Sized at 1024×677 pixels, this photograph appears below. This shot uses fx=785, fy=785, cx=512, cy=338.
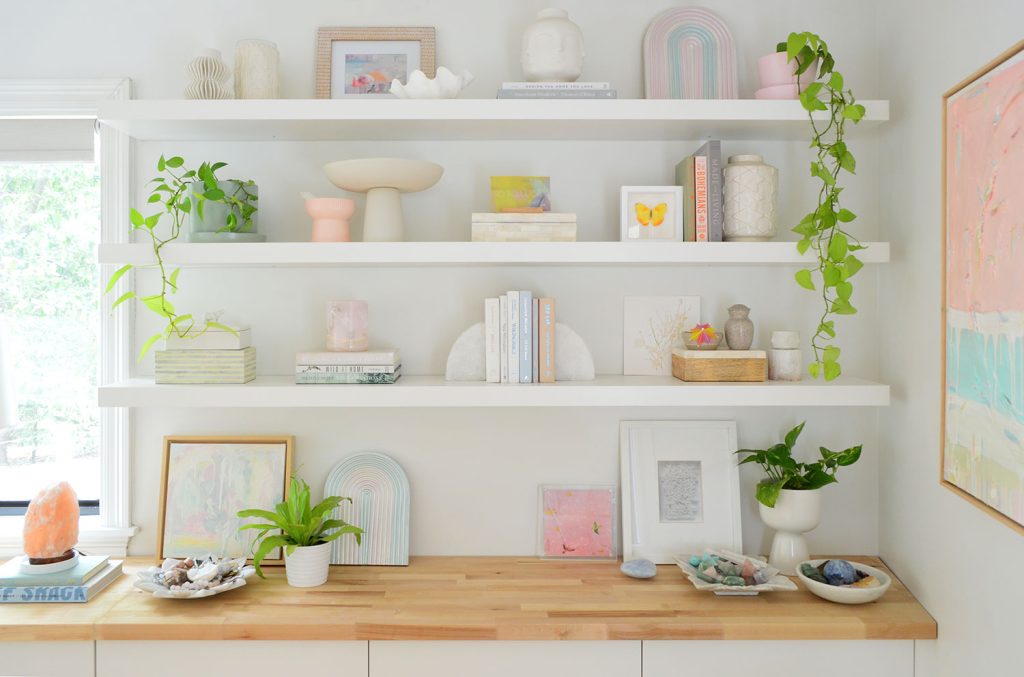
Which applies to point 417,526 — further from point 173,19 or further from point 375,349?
point 173,19

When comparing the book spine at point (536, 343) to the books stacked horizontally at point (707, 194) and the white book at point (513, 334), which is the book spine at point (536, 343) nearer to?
the white book at point (513, 334)

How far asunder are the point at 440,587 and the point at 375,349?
0.64 meters

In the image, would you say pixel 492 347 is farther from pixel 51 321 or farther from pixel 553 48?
pixel 51 321

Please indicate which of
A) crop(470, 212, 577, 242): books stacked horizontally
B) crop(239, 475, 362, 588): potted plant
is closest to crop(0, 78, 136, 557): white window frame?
crop(239, 475, 362, 588): potted plant

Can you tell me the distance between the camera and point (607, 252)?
6.17 feet

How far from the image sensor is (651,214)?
6.43ft

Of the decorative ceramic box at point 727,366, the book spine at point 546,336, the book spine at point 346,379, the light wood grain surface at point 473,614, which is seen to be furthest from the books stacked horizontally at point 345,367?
the decorative ceramic box at point 727,366

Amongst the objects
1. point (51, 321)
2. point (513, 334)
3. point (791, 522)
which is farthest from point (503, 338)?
point (51, 321)

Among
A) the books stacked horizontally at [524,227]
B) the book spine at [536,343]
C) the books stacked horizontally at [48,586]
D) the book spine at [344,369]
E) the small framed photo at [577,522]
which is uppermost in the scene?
the books stacked horizontally at [524,227]

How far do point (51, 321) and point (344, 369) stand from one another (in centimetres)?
96

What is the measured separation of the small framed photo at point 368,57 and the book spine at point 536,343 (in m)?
0.70

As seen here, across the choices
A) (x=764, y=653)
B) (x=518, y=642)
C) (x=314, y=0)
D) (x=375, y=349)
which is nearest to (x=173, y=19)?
(x=314, y=0)

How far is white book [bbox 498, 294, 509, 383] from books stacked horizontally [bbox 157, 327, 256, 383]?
646mm

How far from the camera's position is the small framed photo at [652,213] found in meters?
1.95
